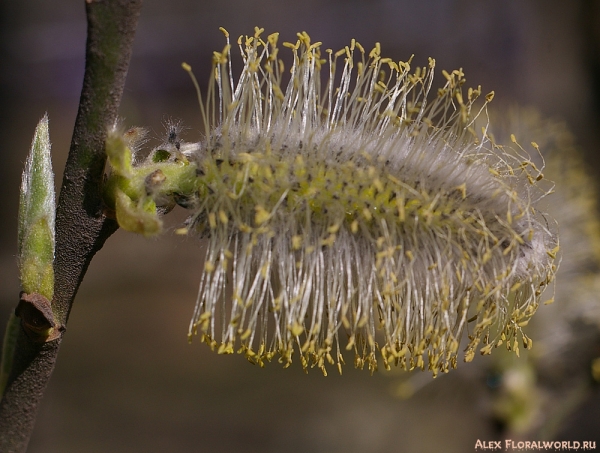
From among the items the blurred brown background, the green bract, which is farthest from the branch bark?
the blurred brown background

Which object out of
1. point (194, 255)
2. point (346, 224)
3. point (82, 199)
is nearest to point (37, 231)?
point (82, 199)

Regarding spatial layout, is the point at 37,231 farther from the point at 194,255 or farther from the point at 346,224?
the point at 194,255

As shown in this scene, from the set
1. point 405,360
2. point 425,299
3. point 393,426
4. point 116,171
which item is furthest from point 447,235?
point 393,426

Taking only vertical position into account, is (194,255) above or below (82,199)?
above

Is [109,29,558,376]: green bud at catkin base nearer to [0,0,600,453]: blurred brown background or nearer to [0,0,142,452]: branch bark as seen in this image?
[0,0,142,452]: branch bark

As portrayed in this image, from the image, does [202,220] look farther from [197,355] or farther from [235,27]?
[235,27]

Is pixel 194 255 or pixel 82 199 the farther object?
pixel 194 255
